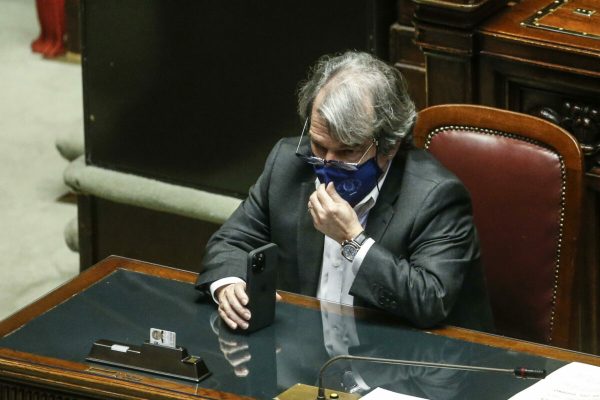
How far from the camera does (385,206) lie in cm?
320

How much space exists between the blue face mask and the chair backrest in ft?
0.99

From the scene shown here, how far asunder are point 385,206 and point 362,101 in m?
0.26

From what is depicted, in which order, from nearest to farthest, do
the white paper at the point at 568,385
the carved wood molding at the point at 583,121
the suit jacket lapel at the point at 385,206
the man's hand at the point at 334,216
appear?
the white paper at the point at 568,385 < the man's hand at the point at 334,216 < the suit jacket lapel at the point at 385,206 < the carved wood molding at the point at 583,121

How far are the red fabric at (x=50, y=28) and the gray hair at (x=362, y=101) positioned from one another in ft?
15.4

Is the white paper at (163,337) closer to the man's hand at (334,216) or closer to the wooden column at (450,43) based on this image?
the man's hand at (334,216)

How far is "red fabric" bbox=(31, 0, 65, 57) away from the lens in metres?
7.67

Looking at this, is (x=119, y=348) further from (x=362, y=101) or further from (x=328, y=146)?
(x=362, y=101)

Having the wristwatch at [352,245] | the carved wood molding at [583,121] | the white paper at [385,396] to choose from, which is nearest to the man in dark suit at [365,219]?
the wristwatch at [352,245]

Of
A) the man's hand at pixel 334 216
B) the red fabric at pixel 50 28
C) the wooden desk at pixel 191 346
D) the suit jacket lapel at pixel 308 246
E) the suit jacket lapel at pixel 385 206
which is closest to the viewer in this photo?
the wooden desk at pixel 191 346

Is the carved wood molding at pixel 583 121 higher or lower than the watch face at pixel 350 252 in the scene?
higher

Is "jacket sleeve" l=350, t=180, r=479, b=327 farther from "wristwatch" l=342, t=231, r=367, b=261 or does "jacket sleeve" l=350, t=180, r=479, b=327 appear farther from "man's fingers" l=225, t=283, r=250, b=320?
"man's fingers" l=225, t=283, r=250, b=320

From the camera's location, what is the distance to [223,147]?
4.68 metres

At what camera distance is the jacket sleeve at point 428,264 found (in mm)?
2984

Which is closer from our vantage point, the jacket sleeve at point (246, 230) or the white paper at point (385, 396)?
the white paper at point (385, 396)
